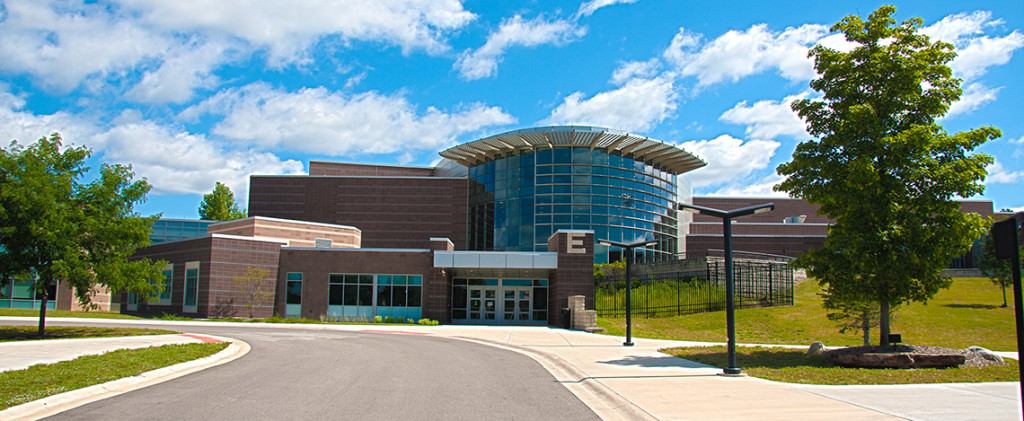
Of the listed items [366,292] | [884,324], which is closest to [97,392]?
[884,324]

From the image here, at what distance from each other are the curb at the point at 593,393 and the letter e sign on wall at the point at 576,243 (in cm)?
1678

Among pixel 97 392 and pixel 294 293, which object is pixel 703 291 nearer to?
pixel 294 293

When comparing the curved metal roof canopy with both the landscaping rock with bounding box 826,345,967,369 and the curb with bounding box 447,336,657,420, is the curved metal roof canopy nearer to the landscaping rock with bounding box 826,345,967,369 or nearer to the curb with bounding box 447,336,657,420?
the curb with bounding box 447,336,657,420

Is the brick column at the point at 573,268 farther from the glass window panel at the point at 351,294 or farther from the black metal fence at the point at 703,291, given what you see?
the glass window panel at the point at 351,294

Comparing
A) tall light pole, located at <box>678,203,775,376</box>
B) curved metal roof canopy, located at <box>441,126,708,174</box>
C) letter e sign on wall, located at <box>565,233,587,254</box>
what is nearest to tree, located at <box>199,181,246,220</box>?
curved metal roof canopy, located at <box>441,126,708,174</box>

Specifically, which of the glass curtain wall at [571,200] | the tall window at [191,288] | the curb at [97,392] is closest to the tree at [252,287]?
the tall window at [191,288]

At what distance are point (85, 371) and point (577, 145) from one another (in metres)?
37.5

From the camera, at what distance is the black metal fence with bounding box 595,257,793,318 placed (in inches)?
1215

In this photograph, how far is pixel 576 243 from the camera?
34.2 meters

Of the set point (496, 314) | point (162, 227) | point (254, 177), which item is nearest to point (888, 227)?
point (496, 314)

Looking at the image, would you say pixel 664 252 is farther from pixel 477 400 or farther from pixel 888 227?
pixel 477 400

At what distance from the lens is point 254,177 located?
54688 millimetres

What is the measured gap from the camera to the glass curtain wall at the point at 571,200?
45469mm

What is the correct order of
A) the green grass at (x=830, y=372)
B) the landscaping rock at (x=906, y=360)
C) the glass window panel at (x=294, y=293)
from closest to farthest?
1. the green grass at (x=830, y=372)
2. the landscaping rock at (x=906, y=360)
3. the glass window panel at (x=294, y=293)
